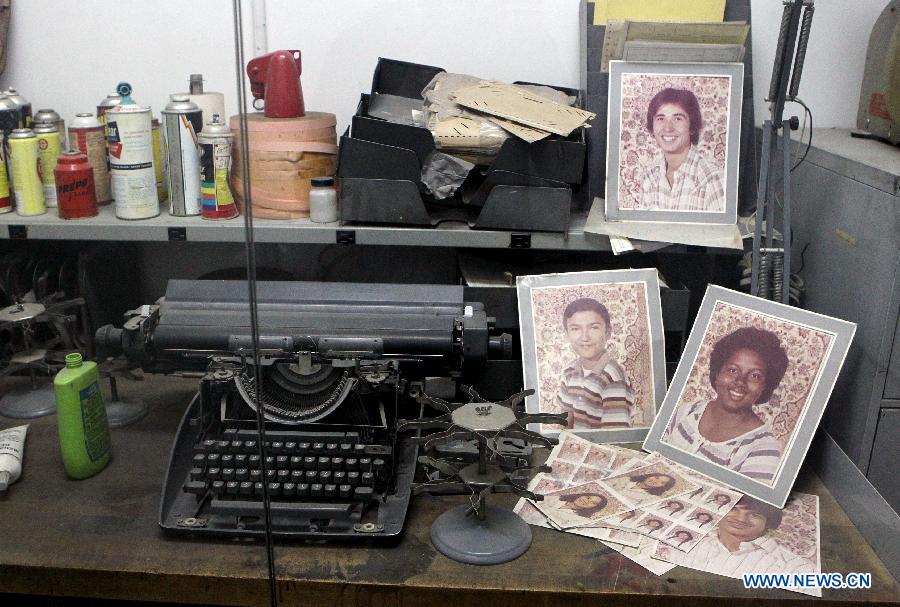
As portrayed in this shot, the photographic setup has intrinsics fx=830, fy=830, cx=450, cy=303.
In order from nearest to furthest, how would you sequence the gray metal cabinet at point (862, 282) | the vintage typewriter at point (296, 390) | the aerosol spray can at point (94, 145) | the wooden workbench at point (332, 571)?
1. the wooden workbench at point (332, 571)
2. the vintage typewriter at point (296, 390)
3. the gray metal cabinet at point (862, 282)
4. the aerosol spray can at point (94, 145)

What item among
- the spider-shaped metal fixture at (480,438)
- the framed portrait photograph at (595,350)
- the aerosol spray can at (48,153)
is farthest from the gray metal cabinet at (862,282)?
the aerosol spray can at (48,153)

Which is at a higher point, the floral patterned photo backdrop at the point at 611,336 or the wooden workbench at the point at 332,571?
the floral patterned photo backdrop at the point at 611,336

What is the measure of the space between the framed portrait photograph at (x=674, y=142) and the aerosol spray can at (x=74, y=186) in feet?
3.10

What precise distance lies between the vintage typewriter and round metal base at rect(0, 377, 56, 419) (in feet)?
0.39

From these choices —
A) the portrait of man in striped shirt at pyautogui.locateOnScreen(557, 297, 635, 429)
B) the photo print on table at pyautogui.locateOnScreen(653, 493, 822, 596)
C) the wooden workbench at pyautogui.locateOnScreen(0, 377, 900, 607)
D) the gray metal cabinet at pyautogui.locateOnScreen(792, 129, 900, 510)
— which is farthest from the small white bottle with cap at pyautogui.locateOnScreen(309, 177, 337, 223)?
the gray metal cabinet at pyautogui.locateOnScreen(792, 129, 900, 510)

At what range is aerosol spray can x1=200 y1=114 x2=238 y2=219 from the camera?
1423 millimetres

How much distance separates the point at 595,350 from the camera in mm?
1567

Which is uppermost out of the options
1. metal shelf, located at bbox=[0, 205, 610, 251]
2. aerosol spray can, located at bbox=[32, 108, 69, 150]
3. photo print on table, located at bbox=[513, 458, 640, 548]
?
aerosol spray can, located at bbox=[32, 108, 69, 150]

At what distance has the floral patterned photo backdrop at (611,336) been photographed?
1552 mm

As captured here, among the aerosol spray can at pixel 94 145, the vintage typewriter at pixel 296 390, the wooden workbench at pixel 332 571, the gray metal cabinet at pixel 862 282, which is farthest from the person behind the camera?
the aerosol spray can at pixel 94 145

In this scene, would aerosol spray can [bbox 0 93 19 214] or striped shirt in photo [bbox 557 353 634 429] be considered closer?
aerosol spray can [bbox 0 93 19 214]

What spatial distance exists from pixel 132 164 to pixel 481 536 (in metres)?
0.89

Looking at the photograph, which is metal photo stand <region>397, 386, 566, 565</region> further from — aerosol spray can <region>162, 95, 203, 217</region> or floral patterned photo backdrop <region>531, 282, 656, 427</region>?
aerosol spray can <region>162, 95, 203, 217</region>

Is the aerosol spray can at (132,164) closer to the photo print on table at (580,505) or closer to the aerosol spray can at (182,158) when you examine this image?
the aerosol spray can at (182,158)
